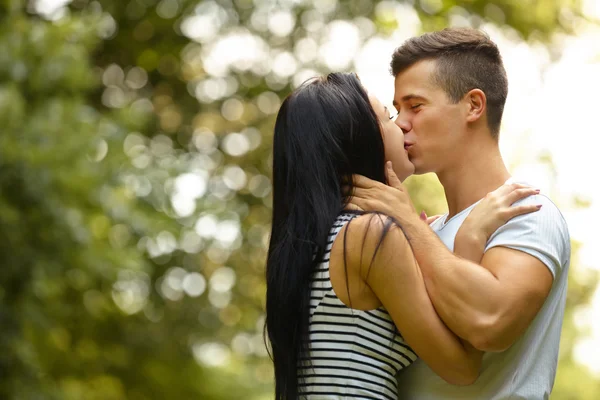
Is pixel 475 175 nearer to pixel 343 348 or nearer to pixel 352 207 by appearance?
pixel 352 207

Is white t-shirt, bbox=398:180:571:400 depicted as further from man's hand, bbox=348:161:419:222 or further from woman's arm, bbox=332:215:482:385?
man's hand, bbox=348:161:419:222

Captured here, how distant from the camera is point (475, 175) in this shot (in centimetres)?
353

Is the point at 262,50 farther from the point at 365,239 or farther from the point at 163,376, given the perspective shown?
the point at 365,239

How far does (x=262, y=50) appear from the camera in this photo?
1217 centimetres

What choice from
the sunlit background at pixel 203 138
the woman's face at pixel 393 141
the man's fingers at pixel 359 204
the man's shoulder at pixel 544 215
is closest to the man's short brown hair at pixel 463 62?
the woman's face at pixel 393 141

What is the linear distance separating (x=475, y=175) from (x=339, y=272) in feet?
2.83

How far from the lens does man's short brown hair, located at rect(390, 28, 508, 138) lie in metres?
3.56

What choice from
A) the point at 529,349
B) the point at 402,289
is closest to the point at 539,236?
the point at 529,349

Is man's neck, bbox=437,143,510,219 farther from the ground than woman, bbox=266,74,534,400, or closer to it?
farther from the ground

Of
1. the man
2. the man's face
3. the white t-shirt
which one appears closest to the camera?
the man

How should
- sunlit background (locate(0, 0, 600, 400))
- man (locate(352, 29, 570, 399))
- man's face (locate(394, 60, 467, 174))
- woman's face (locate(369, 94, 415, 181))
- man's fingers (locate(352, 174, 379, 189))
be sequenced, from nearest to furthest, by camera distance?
man (locate(352, 29, 570, 399)) → man's fingers (locate(352, 174, 379, 189)) → woman's face (locate(369, 94, 415, 181)) → man's face (locate(394, 60, 467, 174)) → sunlit background (locate(0, 0, 600, 400))

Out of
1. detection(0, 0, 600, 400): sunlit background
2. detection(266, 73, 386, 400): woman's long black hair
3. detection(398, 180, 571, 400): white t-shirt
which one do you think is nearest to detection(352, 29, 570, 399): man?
detection(398, 180, 571, 400): white t-shirt

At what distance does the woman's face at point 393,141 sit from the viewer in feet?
10.6

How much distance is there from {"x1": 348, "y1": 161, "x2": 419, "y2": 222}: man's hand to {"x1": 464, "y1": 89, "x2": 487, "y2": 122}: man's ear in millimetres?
562
